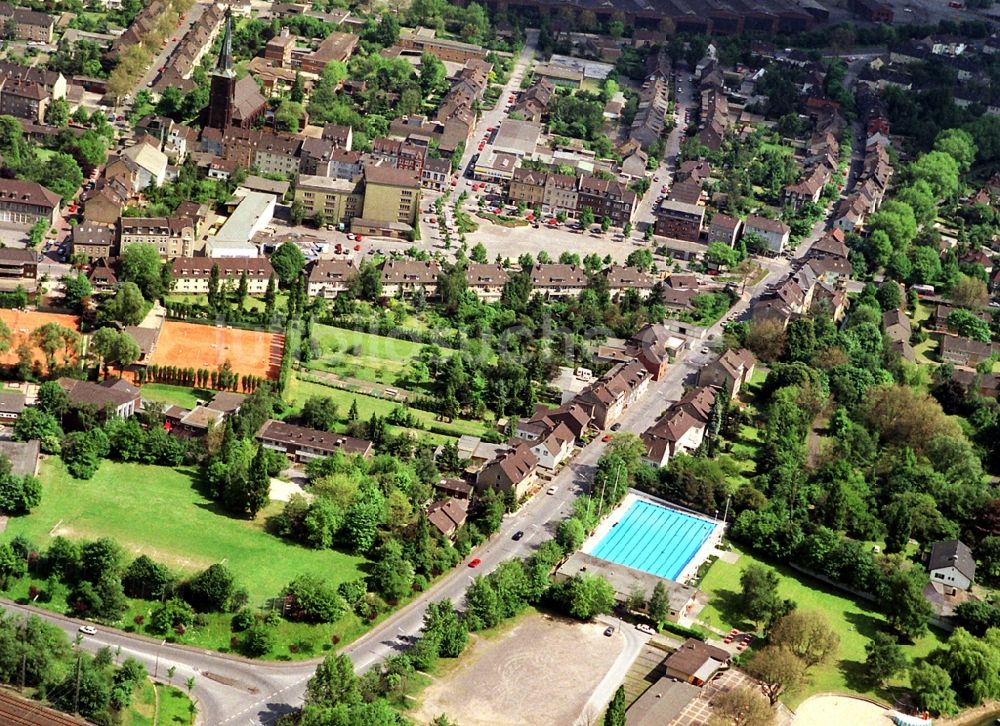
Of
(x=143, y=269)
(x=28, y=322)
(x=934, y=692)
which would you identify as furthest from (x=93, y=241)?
(x=934, y=692)

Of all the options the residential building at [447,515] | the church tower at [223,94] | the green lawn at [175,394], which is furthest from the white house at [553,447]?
the church tower at [223,94]

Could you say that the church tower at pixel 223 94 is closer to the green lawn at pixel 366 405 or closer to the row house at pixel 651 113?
the row house at pixel 651 113

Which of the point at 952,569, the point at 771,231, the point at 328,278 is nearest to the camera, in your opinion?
the point at 952,569

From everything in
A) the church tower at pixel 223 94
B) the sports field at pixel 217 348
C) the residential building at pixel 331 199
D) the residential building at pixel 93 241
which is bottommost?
the sports field at pixel 217 348

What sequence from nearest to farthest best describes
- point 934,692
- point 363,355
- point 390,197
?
point 934,692 → point 363,355 → point 390,197

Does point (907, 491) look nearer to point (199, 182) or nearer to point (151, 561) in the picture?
point (151, 561)

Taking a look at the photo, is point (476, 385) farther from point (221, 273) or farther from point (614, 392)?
point (221, 273)

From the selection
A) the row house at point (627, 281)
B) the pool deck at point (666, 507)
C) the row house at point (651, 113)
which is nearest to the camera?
the pool deck at point (666, 507)
